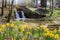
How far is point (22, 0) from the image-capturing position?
68.4 ft

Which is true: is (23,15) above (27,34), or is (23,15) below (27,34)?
below

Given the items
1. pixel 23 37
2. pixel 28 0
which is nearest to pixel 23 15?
pixel 28 0

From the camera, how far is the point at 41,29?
4.51 m

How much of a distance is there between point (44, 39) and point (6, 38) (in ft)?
2.05

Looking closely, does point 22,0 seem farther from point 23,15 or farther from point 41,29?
point 41,29

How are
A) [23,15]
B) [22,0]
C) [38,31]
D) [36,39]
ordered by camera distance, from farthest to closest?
[22,0] < [23,15] < [38,31] < [36,39]

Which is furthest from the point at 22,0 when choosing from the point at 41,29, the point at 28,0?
the point at 41,29

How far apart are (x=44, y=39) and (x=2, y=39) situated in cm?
69

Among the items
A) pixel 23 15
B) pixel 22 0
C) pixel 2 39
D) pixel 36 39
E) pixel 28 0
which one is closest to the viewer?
pixel 2 39


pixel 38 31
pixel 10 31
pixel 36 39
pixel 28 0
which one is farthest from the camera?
pixel 28 0

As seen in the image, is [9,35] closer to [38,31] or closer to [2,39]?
[2,39]

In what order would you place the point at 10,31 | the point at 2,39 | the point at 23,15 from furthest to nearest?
the point at 23,15 < the point at 10,31 < the point at 2,39

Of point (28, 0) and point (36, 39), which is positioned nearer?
point (36, 39)

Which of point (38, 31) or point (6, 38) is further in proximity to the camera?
point (38, 31)
